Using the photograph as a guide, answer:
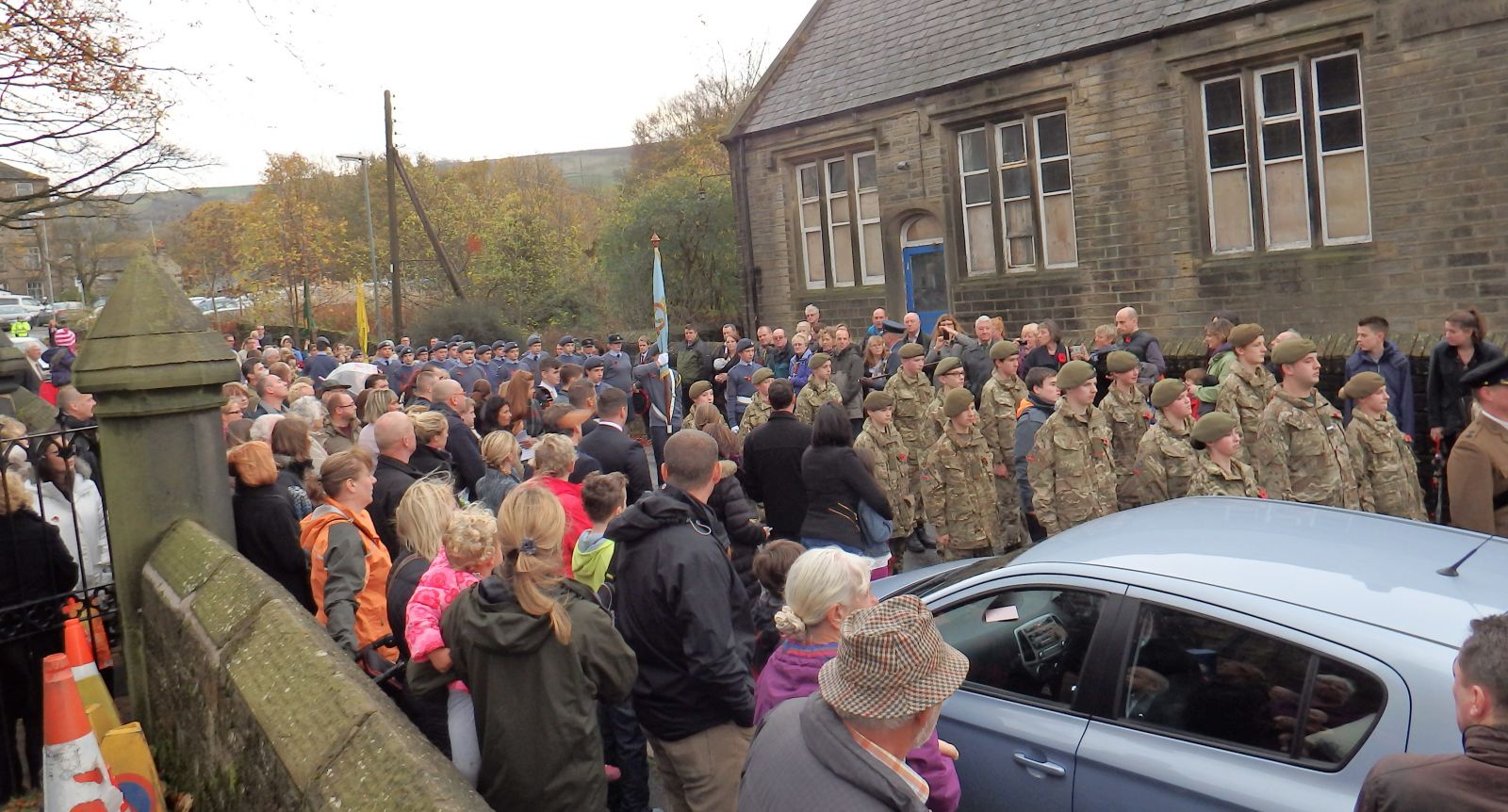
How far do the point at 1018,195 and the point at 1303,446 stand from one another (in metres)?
12.3

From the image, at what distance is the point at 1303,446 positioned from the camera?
24.4 feet

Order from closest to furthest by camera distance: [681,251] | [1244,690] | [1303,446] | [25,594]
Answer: [1244,690] < [25,594] < [1303,446] < [681,251]

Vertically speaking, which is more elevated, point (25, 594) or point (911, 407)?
point (911, 407)

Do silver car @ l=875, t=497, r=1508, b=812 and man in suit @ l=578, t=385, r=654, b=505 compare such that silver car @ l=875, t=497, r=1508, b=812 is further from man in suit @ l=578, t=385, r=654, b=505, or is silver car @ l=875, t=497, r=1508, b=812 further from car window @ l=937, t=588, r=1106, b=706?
man in suit @ l=578, t=385, r=654, b=505

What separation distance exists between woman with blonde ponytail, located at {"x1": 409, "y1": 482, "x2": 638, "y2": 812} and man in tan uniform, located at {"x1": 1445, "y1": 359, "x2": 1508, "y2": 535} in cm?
482

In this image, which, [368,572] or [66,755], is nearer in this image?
[66,755]

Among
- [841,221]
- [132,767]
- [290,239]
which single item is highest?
[290,239]

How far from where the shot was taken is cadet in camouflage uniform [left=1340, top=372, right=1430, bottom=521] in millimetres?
7508

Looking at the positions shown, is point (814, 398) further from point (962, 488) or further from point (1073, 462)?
point (1073, 462)

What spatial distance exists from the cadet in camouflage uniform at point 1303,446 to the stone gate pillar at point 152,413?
630 centimetres

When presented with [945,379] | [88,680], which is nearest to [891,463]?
[945,379]

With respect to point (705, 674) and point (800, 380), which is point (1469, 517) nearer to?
point (705, 674)

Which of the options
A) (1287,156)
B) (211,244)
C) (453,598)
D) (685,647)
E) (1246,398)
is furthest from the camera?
(211,244)

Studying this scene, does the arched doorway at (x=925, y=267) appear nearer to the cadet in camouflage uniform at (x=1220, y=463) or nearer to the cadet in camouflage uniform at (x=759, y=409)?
the cadet in camouflage uniform at (x=759, y=409)
